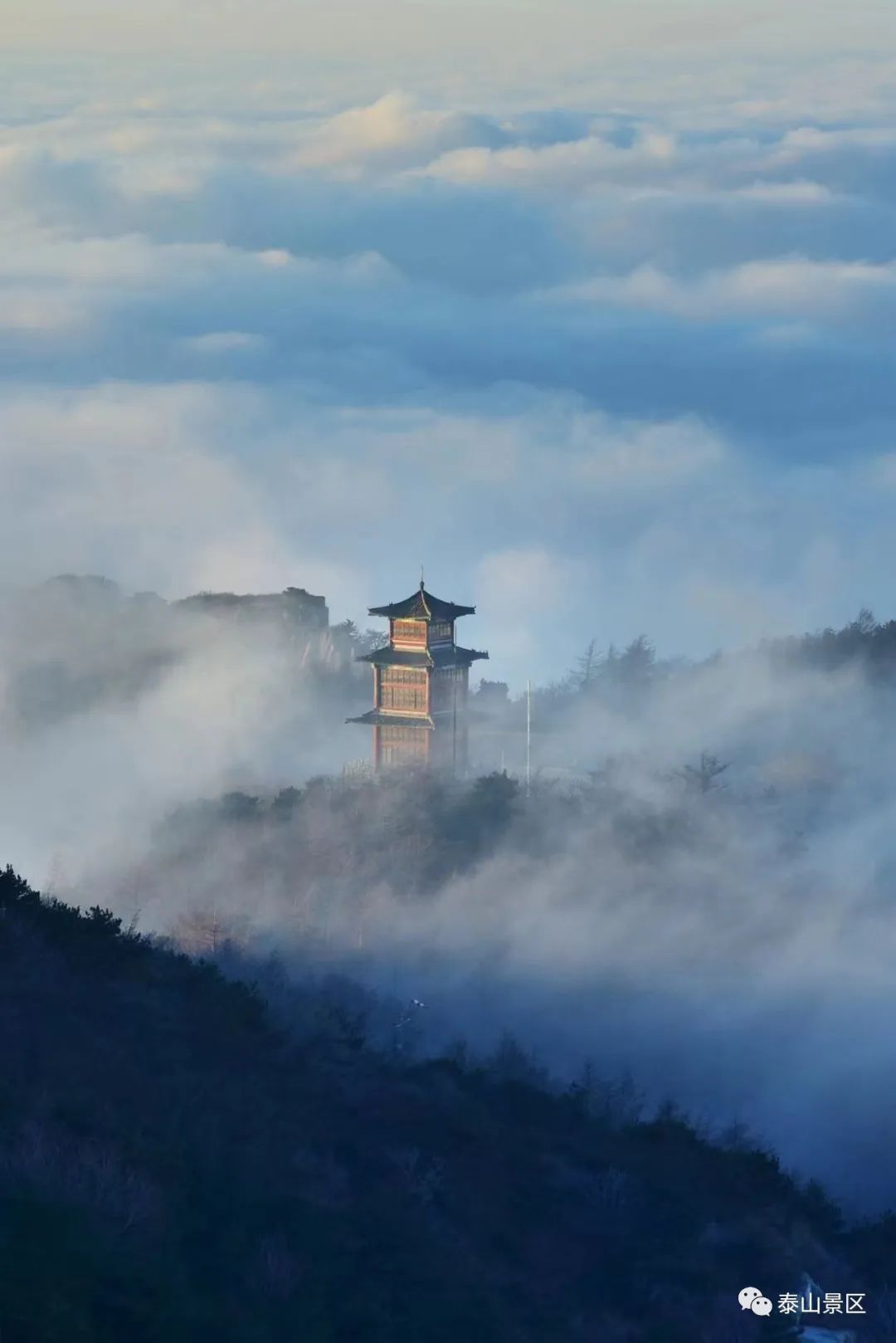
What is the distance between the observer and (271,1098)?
27.0m

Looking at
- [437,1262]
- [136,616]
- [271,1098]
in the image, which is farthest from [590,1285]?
[136,616]

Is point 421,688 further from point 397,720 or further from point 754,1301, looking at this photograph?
point 754,1301

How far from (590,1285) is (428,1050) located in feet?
62.2

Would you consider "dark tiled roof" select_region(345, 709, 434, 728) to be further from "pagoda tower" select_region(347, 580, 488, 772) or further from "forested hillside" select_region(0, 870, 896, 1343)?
"forested hillside" select_region(0, 870, 896, 1343)

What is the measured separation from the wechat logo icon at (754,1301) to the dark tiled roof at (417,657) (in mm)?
37690

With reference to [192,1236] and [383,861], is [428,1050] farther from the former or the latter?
[192,1236]

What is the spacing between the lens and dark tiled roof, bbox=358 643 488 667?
203ft

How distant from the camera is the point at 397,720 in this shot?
6300 centimetres

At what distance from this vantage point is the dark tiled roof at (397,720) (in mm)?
62531

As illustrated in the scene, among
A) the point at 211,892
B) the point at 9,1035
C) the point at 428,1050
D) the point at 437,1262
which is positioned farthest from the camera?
the point at 211,892

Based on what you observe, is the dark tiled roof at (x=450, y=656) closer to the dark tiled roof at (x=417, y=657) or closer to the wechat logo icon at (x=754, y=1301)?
the dark tiled roof at (x=417, y=657)

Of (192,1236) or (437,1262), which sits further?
(437,1262)

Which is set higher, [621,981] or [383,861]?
[383,861]

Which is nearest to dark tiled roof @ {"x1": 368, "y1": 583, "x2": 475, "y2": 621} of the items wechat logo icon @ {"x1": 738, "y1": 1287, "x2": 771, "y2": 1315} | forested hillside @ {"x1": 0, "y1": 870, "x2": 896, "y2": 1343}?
forested hillside @ {"x1": 0, "y1": 870, "x2": 896, "y2": 1343}
